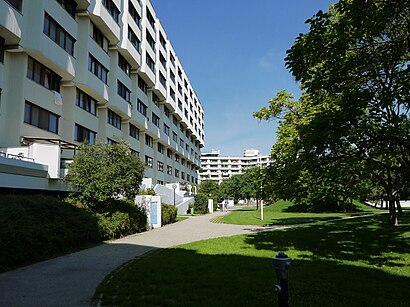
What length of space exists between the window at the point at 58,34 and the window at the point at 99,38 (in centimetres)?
385

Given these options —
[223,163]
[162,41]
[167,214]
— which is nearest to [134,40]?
[162,41]

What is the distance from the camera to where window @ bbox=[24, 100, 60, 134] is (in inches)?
783

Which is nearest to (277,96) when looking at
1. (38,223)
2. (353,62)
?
(353,62)

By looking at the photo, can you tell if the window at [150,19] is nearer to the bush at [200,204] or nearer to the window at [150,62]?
the window at [150,62]

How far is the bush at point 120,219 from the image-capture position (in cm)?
1675

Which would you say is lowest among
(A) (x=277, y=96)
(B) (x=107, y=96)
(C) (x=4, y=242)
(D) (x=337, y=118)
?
(C) (x=4, y=242)

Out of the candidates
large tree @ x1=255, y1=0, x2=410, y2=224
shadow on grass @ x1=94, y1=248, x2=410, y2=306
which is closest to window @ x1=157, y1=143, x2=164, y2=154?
large tree @ x1=255, y1=0, x2=410, y2=224

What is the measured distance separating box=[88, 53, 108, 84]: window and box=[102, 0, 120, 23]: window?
182 inches

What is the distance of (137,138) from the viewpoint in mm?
41531

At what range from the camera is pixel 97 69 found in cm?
2825

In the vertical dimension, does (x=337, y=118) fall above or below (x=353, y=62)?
below

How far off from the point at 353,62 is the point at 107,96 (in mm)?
22572

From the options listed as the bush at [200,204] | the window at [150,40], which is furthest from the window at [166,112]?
the bush at [200,204]

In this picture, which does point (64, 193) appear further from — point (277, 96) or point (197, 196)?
point (197, 196)
